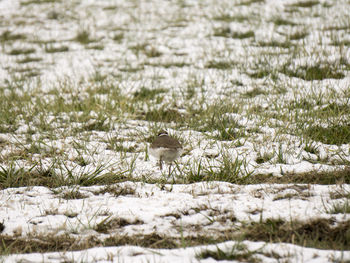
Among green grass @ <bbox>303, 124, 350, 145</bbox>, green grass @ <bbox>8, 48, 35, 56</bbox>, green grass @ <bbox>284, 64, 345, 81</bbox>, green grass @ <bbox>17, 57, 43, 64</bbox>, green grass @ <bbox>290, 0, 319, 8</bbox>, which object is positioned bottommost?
green grass @ <bbox>303, 124, 350, 145</bbox>

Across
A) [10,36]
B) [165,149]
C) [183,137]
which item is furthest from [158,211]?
[10,36]

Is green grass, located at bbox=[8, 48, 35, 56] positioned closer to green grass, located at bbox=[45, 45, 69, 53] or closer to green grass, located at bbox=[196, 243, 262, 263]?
green grass, located at bbox=[45, 45, 69, 53]

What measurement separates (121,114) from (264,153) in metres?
2.47

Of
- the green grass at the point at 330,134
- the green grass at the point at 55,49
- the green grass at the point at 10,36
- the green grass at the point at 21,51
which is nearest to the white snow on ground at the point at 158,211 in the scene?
the green grass at the point at 330,134

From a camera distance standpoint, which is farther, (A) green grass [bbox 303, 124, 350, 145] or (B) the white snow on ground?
(A) green grass [bbox 303, 124, 350, 145]

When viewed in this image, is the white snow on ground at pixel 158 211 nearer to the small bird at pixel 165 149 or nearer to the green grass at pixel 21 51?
the small bird at pixel 165 149

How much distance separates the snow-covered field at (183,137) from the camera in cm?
262

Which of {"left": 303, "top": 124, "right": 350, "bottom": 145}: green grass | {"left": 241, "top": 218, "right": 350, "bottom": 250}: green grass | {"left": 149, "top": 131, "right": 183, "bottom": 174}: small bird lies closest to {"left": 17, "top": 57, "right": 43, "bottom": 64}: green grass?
{"left": 149, "top": 131, "right": 183, "bottom": 174}: small bird

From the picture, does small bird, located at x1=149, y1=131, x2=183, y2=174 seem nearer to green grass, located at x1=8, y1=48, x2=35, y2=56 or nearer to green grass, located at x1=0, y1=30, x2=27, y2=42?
green grass, located at x1=8, y1=48, x2=35, y2=56

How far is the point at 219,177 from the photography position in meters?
3.53

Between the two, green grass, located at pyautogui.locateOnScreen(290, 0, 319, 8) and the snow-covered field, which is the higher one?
green grass, located at pyautogui.locateOnScreen(290, 0, 319, 8)

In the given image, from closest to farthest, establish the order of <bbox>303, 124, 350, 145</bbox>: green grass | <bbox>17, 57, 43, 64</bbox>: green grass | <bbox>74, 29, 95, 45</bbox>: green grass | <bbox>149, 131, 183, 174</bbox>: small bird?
1. <bbox>149, 131, 183, 174</bbox>: small bird
2. <bbox>303, 124, 350, 145</bbox>: green grass
3. <bbox>17, 57, 43, 64</bbox>: green grass
4. <bbox>74, 29, 95, 45</bbox>: green grass

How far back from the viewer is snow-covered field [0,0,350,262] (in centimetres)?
262

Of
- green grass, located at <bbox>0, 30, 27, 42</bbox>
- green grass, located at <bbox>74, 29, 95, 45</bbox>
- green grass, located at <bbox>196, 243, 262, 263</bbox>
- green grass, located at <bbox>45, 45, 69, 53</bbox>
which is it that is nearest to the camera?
green grass, located at <bbox>196, 243, 262, 263</bbox>
